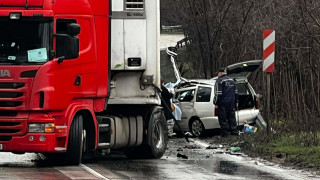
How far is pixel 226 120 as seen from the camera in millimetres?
22203

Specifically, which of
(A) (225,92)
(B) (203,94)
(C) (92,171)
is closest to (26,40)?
(C) (92,171)

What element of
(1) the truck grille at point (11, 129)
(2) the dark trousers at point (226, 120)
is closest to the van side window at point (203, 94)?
(2) the dark trousers at point (226, 120)

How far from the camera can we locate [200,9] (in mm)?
31719

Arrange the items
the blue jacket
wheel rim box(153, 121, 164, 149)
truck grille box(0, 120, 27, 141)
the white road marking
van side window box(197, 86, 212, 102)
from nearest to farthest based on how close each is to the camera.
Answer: the white road marking, truck grille box(0, 120, 27, 141), wheel rim box(153, 121, 164, 149), the blue jacket, van side window box(197, 86, 212, 102)

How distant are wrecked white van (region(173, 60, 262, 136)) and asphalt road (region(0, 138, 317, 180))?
4.61 meters

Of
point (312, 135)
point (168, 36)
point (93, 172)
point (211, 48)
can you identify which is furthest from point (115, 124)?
point (168, 36)

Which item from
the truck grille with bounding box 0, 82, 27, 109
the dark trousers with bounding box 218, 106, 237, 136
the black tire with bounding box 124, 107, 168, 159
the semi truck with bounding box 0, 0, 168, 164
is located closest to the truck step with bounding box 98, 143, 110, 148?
the semi truck with bounding box 0, 0, 168, 164

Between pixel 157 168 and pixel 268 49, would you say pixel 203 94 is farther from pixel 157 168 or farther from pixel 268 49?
pixel 157 168

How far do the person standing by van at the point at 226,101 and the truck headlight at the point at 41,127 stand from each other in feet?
28.5

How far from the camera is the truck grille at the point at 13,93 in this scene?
45.5ft

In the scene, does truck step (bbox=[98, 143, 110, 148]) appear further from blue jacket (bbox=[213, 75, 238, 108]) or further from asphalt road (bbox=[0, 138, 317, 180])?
blue jacket (bbox=[213, 75, 238, 108])

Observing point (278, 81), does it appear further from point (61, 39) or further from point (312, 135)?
point (61, 39)

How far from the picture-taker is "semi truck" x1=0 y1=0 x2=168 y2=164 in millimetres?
13969

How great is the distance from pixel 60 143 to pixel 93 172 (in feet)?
2.65
